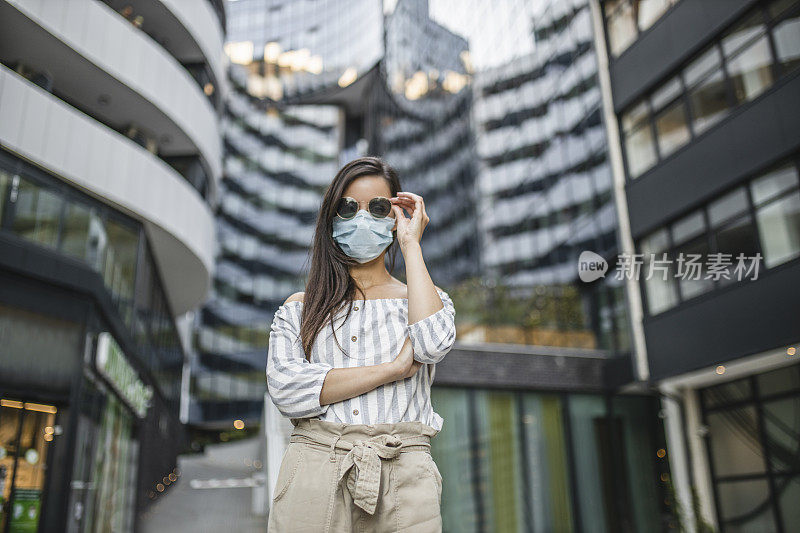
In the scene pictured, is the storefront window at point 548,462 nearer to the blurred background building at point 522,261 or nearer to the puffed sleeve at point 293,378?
the blurred background building at point 522,261

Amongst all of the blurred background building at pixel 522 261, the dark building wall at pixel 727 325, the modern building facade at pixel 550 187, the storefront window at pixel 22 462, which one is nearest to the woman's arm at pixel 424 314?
the blurred background building at pixel 522 261

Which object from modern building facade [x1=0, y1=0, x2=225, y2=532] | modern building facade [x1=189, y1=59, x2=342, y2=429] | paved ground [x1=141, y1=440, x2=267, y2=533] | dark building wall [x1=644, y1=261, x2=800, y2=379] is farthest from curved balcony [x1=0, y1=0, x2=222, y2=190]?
modern building facade [x1=189, y1=59, x2=342, y2=429]

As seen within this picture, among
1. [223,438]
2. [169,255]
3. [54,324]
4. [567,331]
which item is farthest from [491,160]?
[223,438]

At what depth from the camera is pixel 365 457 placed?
174cm

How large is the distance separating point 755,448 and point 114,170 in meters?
11.9

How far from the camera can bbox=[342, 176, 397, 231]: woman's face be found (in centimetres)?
215

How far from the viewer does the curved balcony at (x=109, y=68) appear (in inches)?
406

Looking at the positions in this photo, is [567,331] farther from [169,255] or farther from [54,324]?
[54,324]

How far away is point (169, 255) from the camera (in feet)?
49.2

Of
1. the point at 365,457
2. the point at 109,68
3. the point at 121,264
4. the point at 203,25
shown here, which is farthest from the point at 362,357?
the point at 203,25

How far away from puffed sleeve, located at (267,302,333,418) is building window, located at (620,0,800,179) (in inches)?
418

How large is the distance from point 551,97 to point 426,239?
7379 millimetres

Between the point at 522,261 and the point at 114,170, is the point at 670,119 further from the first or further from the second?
the point at 114,170

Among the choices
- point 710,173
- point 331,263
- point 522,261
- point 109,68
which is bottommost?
point 331,263
